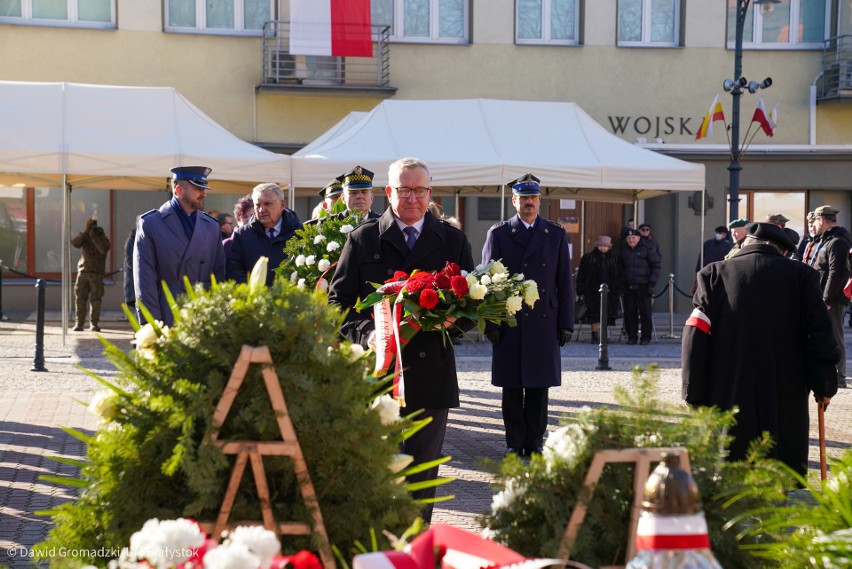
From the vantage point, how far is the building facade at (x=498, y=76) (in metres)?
22.8

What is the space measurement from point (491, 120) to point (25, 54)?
33.7 feet

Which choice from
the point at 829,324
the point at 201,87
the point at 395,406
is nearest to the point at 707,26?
the point at 201,87

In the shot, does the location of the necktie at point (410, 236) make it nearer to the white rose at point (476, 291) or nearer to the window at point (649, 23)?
the white rose at point (476, 291)

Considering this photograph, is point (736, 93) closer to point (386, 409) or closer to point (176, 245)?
point (176, 245)

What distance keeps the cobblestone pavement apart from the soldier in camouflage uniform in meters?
0.45

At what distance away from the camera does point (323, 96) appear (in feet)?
76.6

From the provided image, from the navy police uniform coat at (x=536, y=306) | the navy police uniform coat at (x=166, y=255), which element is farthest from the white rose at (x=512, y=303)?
the navy police uniform coat at (x=536, y=306)

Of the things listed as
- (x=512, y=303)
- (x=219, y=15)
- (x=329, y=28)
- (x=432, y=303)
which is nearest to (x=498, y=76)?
(x=329, y=28)

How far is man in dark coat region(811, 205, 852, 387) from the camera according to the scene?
12297 millimetres

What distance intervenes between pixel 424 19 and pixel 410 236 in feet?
63.3

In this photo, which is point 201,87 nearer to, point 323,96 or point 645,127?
point 323,96

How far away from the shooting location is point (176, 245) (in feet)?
26.3

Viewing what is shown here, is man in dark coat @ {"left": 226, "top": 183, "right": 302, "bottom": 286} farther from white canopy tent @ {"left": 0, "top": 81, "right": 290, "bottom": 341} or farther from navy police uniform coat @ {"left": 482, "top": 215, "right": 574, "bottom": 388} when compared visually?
white canopy tent @ {"left": 0, "top": 81, "right": 290, "bottom": 341}

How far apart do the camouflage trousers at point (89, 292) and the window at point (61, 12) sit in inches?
262
